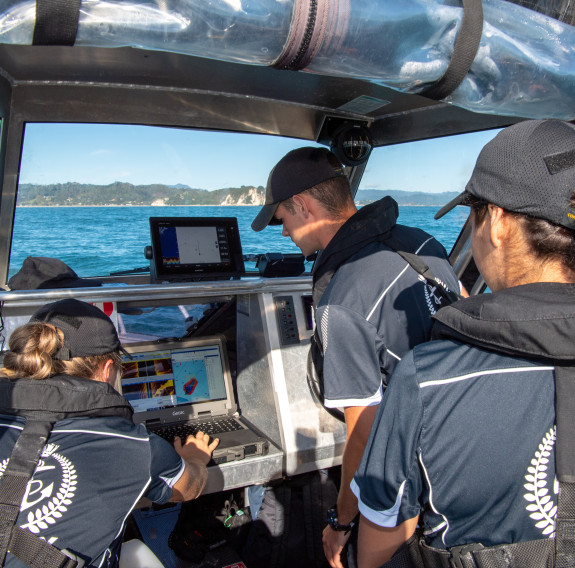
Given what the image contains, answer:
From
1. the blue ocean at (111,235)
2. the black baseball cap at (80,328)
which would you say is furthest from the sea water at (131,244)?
the black baseball cap at (80,328)

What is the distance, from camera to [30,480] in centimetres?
147

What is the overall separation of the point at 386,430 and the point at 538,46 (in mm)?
1234

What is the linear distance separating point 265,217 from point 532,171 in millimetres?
1249

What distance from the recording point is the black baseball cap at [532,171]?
105 cm

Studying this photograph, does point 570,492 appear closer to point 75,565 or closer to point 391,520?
point 391,520

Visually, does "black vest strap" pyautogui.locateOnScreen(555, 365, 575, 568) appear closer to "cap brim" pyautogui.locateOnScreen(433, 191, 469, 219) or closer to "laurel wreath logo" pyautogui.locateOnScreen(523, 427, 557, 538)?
"laurel wreath logo" pyautogui.locateOnScreen(523, 427, 557, 538)

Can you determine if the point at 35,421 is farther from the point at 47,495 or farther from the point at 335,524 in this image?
the point at 335,524

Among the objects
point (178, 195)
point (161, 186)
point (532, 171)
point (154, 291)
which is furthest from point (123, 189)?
point (532, 171)

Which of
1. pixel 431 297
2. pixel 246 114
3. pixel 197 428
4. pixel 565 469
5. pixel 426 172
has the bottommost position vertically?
pixel 197 428

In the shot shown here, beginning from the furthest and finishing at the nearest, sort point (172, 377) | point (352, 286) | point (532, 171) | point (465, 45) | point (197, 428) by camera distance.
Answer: point (172, 377) → point (197, 428) → point (352, 286) → point (465, 45) → point (532, 171)

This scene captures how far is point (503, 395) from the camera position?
3.34 ft

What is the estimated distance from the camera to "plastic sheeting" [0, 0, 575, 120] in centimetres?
109

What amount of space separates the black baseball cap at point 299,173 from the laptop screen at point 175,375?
1.20 metres

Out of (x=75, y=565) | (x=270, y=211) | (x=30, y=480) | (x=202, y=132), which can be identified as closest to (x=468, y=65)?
(x=270, y=211)
